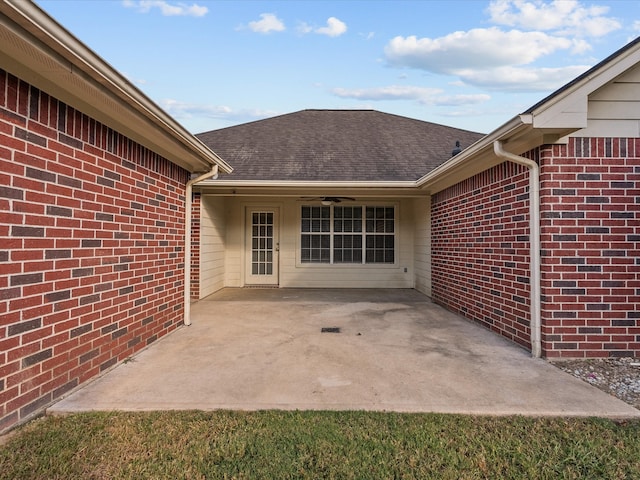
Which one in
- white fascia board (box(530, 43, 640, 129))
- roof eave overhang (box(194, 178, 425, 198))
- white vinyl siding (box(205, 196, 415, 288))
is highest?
white fascia board (box(530, 43, 640, 129))

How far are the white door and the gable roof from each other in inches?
69.7

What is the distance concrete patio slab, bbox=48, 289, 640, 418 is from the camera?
8.81 feet

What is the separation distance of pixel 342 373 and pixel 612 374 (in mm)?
2780

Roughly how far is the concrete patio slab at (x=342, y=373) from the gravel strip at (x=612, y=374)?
0.18 meters

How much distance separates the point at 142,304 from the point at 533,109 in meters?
5.05

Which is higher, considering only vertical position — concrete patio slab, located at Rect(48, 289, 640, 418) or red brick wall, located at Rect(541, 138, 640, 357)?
red brick wall, located at Rect(541, 138, 640, 357)

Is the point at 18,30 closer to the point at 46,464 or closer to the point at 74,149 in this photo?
the point at 74,149

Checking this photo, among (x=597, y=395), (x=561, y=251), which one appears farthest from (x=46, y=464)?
(x=561, y=251)

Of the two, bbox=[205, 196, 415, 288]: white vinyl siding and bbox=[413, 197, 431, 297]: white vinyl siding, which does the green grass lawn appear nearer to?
bbox=[413, 197, 431, 297]: white vinyl siding

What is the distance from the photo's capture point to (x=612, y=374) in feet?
11.0

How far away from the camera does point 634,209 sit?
12.6ft

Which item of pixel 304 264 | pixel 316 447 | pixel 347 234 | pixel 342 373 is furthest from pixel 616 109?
pixel 304 264

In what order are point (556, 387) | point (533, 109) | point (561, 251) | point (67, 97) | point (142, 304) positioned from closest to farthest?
point (67, 97) < point (556, 387) < point (533, 109) < point (561, 251) < point (142, 304)

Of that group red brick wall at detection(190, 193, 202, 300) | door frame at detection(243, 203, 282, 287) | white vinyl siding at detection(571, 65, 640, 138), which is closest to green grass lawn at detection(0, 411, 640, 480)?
white vinyl siding at detection(571, 65, 640, 138)
